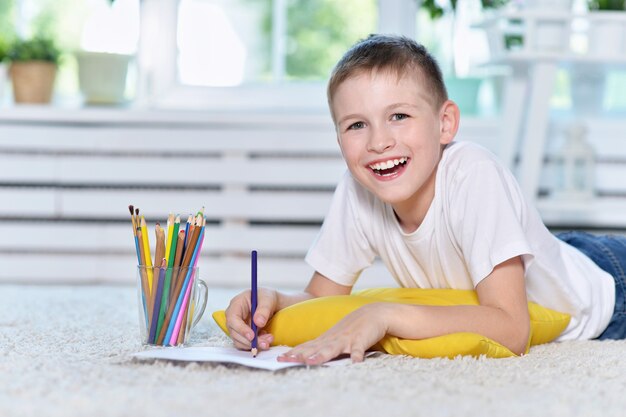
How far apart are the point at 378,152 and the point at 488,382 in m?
0.38

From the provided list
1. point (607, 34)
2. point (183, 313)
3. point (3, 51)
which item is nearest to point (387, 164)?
point (183, 313)

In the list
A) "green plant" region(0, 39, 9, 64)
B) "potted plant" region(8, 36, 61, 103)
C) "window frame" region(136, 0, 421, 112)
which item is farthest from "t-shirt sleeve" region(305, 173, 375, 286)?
"green plant" region(0, 39, 9, 64)

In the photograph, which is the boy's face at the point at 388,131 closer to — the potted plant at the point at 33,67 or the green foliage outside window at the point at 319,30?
the green foliage outside window at the point at 319,30

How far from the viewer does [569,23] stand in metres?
2.23

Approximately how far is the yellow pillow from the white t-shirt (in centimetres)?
4

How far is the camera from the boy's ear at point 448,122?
134 cm

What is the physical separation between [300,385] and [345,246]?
506 millimetres

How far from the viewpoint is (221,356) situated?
109cm

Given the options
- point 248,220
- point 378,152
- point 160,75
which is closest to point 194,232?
point 378,152

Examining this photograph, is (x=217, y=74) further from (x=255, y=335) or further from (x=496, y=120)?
(x=255, y=335)

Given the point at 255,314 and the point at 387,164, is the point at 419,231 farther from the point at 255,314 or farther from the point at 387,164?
the point at 255,314

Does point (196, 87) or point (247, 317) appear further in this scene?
point (196, 87)

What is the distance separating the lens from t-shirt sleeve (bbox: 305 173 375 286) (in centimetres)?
144

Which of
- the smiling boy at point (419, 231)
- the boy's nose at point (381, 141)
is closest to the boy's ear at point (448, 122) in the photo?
the smiling boy at point (419, 231)
